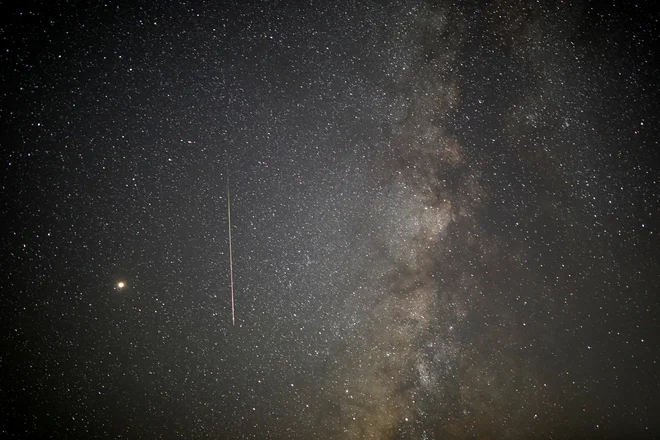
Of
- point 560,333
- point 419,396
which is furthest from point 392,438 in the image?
point 560,333

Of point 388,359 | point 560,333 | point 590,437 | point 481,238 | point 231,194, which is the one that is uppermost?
point 231,194

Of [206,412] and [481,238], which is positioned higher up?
[481,238]

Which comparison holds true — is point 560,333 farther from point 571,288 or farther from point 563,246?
point 563,246

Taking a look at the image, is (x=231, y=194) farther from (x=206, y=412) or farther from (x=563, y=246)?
(x=563, y=246)

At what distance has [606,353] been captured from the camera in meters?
1.82

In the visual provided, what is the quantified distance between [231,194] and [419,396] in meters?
1.56

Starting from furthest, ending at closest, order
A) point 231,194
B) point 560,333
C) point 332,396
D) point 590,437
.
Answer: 1. point 590,437
2. point 560,333
3. point 332,396
4. point 231,194

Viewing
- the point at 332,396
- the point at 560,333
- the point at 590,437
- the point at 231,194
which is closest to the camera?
the point at 231,194

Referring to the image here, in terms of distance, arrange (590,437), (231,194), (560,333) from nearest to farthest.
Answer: (231,194), (560,333), (590,437)

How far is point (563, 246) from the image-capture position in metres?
1.74

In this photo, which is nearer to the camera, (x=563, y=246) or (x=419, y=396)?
(x=419, y=396)

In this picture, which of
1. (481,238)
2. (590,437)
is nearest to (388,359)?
(481,238)

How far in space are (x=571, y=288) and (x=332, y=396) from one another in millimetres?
1602

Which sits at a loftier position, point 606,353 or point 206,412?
point 606,353
